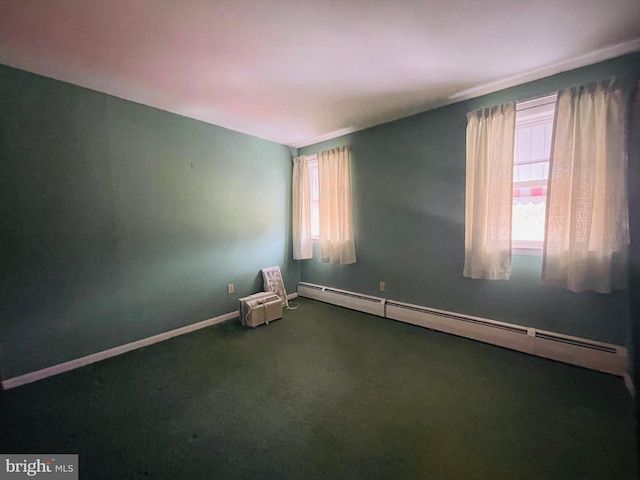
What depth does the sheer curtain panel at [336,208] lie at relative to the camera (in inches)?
136

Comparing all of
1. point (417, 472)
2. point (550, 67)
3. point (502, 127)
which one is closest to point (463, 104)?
point (502, 127)

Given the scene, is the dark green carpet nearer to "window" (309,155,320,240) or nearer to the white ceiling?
"window" (309,155,320,240)

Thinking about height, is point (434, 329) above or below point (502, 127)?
below

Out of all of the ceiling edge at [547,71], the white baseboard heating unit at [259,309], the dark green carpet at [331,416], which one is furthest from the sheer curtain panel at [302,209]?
the ceiling edge at [547,71]

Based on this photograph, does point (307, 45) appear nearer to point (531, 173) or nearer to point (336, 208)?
point (336, 208)

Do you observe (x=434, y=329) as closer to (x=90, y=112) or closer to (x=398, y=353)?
(x=398, y=353)

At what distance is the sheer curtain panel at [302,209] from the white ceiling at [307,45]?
4.49ft

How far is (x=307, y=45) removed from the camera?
1772 mm

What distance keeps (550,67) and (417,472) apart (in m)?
2.95

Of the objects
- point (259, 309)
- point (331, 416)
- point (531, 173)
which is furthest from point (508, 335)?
point (259, 309)

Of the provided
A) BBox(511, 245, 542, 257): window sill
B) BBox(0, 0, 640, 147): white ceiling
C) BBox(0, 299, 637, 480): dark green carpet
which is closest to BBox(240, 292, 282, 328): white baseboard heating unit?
BBox(0, 299, 637, 480): dark green carpet

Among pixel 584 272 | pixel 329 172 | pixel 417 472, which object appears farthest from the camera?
pixel 329 172

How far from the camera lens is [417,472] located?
1254 mm

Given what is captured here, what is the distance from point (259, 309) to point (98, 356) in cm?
148
